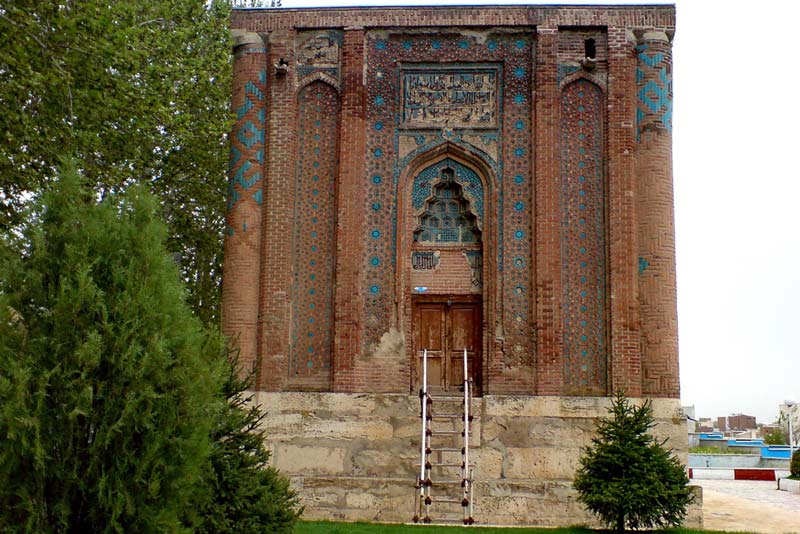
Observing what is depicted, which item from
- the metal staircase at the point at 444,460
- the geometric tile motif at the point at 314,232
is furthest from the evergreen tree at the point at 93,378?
the geometric tile motif at the point at 314,232

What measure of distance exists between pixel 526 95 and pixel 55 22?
7441mm

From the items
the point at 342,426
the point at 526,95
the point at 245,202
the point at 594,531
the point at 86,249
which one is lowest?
the point at 594,531

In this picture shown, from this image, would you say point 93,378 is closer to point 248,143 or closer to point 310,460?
point 310,460

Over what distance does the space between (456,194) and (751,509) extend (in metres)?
7.63

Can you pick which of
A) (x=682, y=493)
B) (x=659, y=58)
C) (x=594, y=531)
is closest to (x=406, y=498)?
(x=594, y=531)

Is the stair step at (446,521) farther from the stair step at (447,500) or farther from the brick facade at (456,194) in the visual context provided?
the brick facade at (456,194)

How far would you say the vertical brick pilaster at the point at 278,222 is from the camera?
15.9m

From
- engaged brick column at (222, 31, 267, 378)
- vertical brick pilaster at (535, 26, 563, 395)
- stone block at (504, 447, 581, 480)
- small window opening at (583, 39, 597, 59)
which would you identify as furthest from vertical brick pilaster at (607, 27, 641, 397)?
engaged brick column at (222, 31, 267, 378)

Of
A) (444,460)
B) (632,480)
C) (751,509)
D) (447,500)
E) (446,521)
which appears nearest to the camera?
(632,480)

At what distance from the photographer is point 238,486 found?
350 inches

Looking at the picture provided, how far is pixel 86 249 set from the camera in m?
7.48

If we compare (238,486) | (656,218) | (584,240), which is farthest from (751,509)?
(238,486)

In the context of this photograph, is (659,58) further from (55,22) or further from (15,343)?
(15,343)

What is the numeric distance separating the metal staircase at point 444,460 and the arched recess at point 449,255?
44cm
